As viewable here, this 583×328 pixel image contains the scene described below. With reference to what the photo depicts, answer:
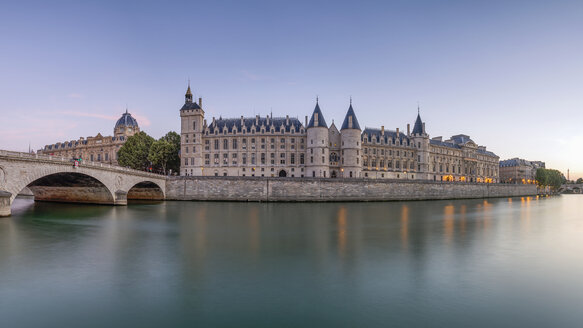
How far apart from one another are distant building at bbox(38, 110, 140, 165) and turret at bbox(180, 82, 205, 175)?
41824 mm

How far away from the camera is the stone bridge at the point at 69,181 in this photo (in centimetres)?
2708

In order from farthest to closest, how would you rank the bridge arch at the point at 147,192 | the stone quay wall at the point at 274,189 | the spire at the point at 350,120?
the spire at the point at 350,120 → the bridge arch at the point at 147,192 → the stone quay wall at the point at 274,189

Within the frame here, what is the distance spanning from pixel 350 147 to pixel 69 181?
50751mm

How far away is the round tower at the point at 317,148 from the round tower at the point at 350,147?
164 inches

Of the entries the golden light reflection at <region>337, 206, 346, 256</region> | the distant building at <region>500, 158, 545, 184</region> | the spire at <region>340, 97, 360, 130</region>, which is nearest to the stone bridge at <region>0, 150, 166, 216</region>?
the golden light reflection at <region>337, 206, 346, 256</region>

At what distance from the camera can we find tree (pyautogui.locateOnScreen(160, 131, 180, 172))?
2833 inches

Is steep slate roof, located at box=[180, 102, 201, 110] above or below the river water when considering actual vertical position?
above

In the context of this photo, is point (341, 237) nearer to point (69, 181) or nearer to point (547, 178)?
point (69, 181)

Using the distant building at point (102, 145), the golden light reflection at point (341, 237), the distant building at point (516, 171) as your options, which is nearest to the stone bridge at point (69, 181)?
the golden light reflection at point (341, 237)

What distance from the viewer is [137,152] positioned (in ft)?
221

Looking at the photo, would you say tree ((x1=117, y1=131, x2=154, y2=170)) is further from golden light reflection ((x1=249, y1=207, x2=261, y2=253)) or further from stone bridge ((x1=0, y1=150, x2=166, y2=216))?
golden light reflection ((x1=249, y1=207, x2=261, y2=253))

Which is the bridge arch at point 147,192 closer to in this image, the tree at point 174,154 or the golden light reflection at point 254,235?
the tree at point 174,154

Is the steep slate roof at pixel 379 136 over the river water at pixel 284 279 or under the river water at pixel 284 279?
over

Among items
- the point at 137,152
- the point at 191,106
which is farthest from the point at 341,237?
the point at 137,152
